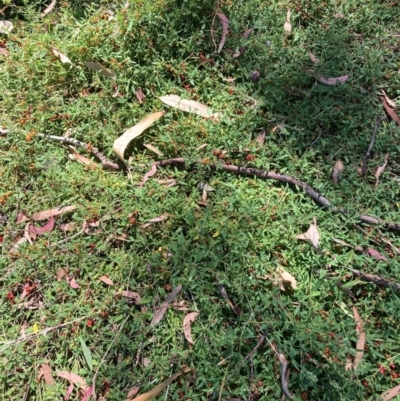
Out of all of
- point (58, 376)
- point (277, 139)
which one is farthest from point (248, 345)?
point (277, 139)

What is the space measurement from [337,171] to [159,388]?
1.46m

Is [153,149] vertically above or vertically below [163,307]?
above

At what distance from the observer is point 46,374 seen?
7.30ft

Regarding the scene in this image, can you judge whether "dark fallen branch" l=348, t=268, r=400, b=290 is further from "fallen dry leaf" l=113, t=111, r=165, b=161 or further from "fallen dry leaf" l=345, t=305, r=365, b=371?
"fallen dry leaf" l=113, t=111, r=165, b=161

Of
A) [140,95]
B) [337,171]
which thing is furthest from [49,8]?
[337,171]

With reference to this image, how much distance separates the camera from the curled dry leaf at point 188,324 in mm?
2191

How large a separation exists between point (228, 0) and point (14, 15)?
1548 mm

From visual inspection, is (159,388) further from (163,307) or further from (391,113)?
(391,113)

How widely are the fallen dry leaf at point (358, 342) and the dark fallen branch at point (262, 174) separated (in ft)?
1.56

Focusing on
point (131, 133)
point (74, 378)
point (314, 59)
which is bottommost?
A: point (74, 378)

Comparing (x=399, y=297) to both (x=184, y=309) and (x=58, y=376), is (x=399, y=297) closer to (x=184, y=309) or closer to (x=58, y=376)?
(x=184, y=309)

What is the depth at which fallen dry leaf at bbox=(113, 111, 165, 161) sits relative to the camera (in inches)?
104

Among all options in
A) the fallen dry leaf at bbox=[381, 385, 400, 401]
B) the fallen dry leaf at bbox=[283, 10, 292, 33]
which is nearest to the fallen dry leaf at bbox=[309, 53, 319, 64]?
the fallen dry leaf at bbox=[283, 10, 292, 33]

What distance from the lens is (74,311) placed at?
7.62 feet
